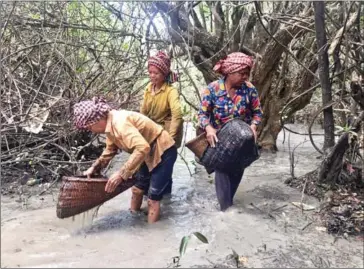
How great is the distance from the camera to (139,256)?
3.26m

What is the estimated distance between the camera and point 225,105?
13.9 feet

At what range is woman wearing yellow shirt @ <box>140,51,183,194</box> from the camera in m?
4.40

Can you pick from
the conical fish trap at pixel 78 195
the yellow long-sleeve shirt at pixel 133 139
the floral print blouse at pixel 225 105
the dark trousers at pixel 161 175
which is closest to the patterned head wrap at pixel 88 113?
the yellow long-sleeve shirt at pixel 133 139

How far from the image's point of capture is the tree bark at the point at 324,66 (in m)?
4.55

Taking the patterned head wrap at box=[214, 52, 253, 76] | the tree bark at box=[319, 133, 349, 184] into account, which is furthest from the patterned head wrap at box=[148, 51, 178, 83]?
the tree bark at box=[319, 133, 349, 184]

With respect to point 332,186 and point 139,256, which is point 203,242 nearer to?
point 139,256

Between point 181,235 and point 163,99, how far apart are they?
58.0 inches

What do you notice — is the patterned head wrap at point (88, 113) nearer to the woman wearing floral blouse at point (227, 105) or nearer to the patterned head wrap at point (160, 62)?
the patterned head wrap at point (160, 62)

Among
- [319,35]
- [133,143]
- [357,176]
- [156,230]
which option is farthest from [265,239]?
[319,35]

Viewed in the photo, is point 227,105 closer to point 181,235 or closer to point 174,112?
point 174,112

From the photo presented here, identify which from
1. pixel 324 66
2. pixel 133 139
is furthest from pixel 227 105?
pixel 324 66

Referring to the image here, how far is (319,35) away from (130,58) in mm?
2969

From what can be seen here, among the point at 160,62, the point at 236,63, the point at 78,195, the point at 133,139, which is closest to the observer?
the point at 133,139

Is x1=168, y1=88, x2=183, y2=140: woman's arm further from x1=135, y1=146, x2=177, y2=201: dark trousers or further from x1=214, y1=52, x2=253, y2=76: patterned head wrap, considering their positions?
x1=214, y1=52, x2=253, y2=76: patterned head wrap
